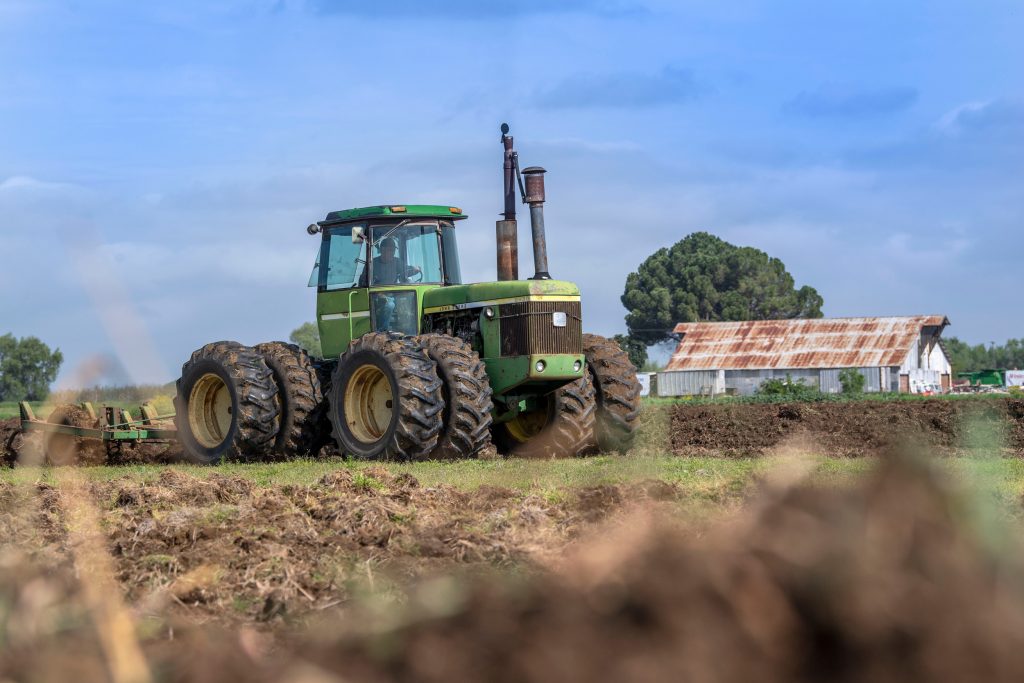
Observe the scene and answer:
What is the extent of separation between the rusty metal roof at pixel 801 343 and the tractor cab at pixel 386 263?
43.1 m

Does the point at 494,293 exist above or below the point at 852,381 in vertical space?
above

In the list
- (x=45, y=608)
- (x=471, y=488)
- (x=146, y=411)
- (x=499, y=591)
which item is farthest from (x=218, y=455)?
(x=499, y=591)

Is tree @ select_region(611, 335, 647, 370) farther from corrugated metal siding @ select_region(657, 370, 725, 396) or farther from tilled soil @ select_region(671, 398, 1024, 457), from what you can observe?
tilled soil @ select_region(671, 398, 1024, 457)

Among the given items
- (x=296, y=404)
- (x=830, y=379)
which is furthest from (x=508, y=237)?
(x=830, y=379)

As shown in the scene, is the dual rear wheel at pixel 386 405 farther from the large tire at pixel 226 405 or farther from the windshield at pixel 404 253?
the windshield at pixel 404 253

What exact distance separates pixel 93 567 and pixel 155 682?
3497mm

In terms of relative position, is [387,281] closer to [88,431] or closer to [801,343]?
[88,431]

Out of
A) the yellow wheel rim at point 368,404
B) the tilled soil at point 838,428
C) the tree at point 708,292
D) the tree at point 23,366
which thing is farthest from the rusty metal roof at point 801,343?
the tree at point 23,366

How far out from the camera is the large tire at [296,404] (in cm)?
1620

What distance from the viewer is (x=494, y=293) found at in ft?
51.0

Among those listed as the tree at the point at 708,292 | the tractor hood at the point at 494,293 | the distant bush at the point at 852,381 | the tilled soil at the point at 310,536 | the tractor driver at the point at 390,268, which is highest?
the tree at the point at 708,292

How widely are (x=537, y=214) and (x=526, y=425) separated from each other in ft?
9.17

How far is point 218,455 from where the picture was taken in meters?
16.7

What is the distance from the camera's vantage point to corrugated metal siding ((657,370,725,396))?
194 ft
